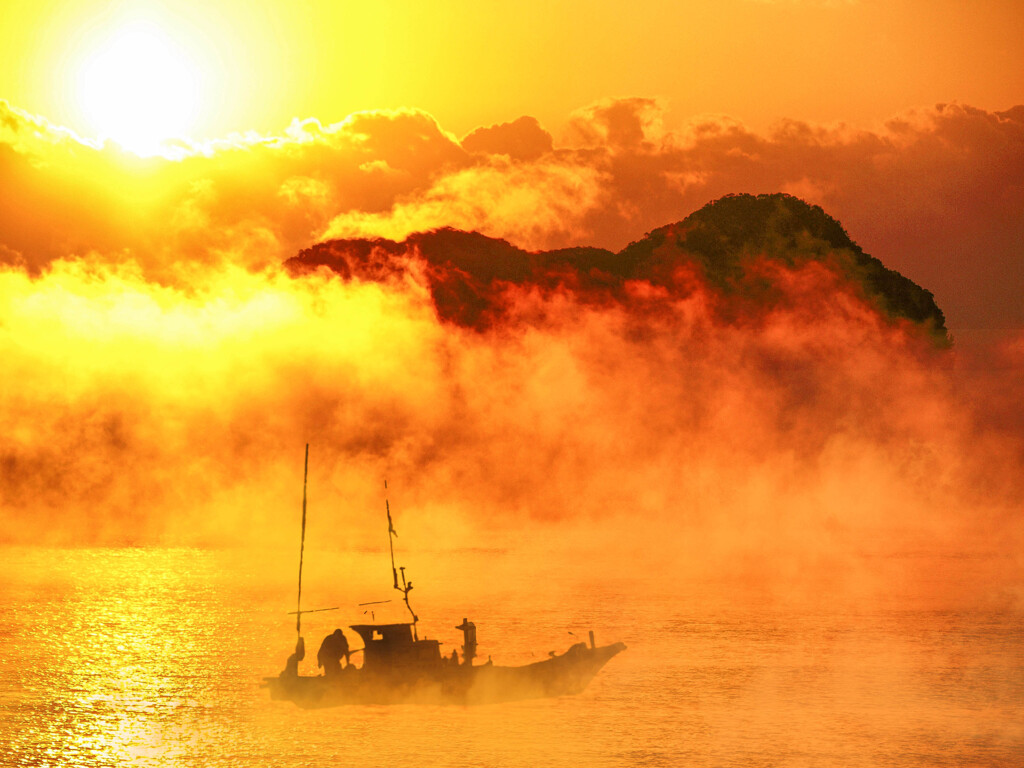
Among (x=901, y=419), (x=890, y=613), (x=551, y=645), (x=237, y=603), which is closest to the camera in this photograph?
(x=551, y=645)

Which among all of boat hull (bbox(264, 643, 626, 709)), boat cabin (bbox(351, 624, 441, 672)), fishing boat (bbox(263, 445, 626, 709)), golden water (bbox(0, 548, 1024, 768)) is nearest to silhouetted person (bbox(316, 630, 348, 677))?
fishing boat (bbox(263, 445, 626, 709))

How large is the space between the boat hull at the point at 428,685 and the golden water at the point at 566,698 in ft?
3.66

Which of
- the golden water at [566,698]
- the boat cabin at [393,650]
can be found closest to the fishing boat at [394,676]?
the boat cabin at [393,650]

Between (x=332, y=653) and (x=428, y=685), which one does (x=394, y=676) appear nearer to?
(x=428, y=685)

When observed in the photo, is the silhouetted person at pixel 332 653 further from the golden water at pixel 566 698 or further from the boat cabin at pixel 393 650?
the golden water at pixel 566 698

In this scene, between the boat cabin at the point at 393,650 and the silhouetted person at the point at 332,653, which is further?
the silhouetted person at the point at 332,653

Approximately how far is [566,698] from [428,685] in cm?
1098

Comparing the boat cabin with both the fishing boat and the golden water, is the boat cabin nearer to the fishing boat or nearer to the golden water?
the fishing boat

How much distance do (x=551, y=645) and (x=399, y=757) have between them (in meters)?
40.0

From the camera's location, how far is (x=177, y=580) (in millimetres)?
174250

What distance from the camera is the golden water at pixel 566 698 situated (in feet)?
225

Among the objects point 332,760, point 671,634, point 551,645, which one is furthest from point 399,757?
point 671,634

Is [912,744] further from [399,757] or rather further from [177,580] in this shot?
[177,580]

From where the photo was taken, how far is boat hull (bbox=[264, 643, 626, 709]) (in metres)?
70.1
